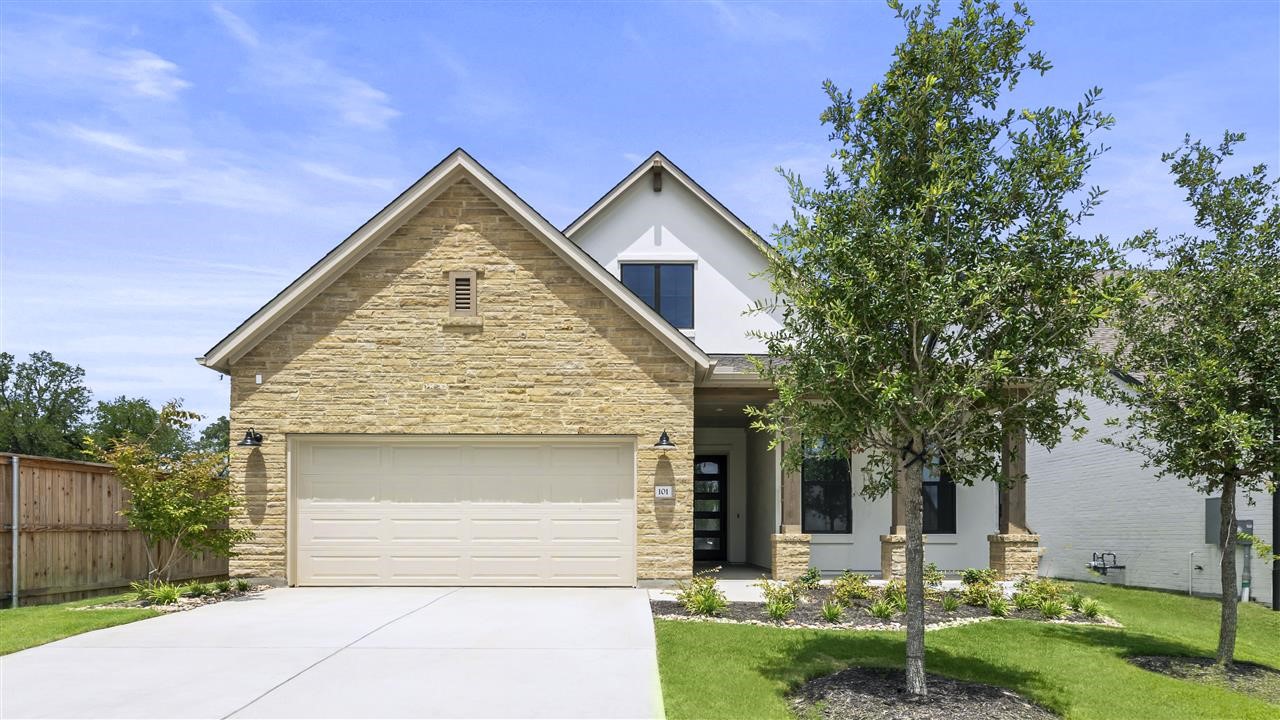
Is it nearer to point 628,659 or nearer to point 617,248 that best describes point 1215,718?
Answer: point 628,659

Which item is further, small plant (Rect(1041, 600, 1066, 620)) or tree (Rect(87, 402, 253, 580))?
tree (Rect(87, 402, 253, 580))

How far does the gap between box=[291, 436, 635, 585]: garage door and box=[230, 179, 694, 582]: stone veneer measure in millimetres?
353

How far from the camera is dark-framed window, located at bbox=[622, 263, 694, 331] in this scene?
19.8 metres

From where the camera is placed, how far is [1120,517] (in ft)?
68.3

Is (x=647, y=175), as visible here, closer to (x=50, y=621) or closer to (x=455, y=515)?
(x=455, y=515)

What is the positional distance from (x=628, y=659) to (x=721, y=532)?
1281 centimetres

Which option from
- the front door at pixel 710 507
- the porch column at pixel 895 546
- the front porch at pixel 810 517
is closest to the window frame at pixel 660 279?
the front porch at pixel 810 517

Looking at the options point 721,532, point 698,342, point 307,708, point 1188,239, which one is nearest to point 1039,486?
point 721,532

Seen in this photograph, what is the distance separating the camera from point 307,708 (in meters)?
7.75

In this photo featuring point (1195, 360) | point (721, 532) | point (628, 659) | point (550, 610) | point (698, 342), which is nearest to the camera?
point (628, 659)

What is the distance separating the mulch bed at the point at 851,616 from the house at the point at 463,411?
2.31 metres

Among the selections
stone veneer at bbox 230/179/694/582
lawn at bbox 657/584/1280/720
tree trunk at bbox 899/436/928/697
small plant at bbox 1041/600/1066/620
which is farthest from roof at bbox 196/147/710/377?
tree trunk at bbox 899/436/928/697

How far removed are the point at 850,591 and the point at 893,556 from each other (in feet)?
11.4

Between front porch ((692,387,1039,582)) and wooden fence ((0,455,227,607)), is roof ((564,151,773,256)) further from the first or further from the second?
wooden fence ((0,455,227,607))
